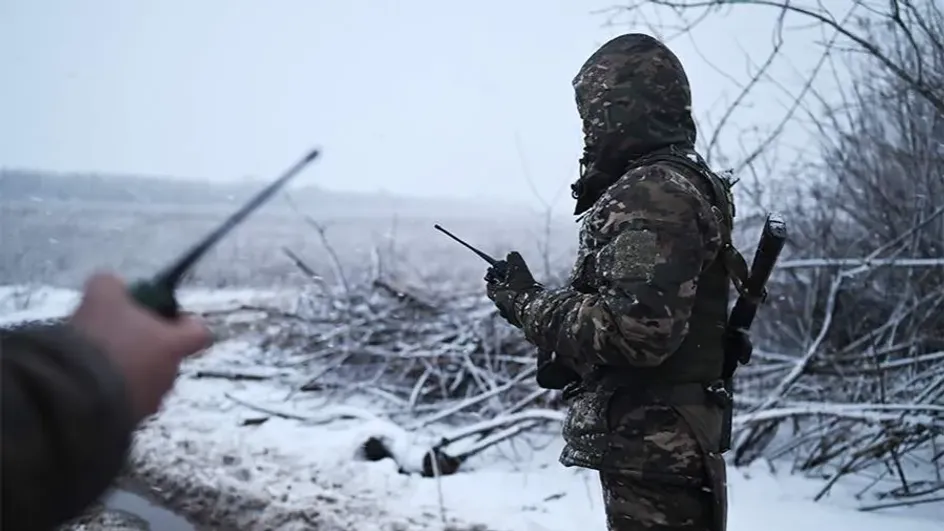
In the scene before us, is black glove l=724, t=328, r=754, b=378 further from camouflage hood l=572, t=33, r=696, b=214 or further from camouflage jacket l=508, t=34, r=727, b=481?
camouflage hood l=572, t=33, r=696, b=214

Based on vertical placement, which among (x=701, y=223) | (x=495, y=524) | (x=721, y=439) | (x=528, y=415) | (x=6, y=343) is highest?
(x=701, y=223)

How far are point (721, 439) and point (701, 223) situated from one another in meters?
0.75

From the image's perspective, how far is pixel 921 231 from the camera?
5703 mm

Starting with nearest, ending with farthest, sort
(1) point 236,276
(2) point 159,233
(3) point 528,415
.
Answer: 1. (2) point 159,233
2. (3) point 528,415
3. (1) point 236,276

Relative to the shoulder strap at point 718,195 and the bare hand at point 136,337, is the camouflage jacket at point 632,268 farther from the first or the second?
the bare hand at point 136,337

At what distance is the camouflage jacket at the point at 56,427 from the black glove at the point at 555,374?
6.46ft

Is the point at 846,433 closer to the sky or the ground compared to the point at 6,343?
closer to the ground

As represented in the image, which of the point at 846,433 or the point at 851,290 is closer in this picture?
the point at 846,433

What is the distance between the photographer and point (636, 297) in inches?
88.0

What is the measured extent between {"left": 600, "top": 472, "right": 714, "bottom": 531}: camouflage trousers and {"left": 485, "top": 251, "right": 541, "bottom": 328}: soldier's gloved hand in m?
0.63

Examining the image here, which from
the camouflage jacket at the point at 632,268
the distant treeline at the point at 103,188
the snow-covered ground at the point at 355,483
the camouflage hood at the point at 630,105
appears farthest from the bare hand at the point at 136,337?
the distant treeline at the point at 103,188

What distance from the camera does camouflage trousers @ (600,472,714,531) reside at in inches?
95.8

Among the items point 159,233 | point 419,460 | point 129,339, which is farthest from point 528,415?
point 129,339

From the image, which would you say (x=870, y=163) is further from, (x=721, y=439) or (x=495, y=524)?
(x=721, y=439)
